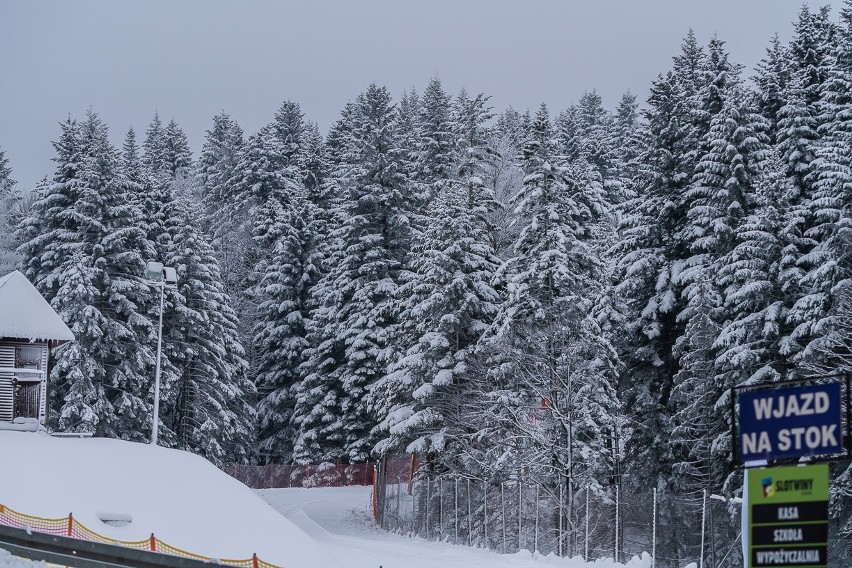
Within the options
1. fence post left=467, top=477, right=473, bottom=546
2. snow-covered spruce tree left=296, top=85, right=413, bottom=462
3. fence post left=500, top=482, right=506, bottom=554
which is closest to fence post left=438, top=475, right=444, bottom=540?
fence post left=467, top=477, right=473, bottom=546

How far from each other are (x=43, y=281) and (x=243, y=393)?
1422 cm

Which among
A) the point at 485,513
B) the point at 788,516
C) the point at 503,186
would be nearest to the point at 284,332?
the point at 503,186

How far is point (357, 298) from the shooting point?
5475 cm

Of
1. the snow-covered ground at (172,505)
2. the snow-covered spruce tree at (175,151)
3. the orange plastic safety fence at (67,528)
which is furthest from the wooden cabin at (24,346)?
the snow-covered spruce tree at (175,151)

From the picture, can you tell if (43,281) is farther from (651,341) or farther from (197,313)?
(651,341)

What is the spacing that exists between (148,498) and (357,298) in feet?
89.1

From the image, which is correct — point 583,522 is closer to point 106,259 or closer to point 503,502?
point 503,502

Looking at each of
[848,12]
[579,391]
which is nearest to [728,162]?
[848,12]

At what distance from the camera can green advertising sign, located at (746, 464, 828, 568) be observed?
12344 millimetres

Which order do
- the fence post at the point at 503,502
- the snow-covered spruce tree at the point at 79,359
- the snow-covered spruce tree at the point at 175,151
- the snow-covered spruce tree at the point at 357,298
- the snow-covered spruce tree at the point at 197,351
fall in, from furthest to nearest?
the snow-covered spruce tree at the point at 175,151 → the snow-covered spruce tree at the point at 357,298 → the snow-covered spruce tree at the point at 197,351 → the snow-covered spruce tree at the point at 79,359 → the fence post at the point at 503,502

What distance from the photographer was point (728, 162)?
134ft

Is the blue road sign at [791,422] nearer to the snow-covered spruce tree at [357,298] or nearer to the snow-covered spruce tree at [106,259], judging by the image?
the snow-covered spruce tree at [106,259]

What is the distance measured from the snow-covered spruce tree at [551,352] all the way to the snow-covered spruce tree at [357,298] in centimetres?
1542

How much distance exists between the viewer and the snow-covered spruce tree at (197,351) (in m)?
53.7
